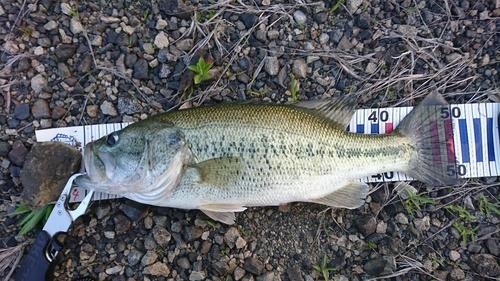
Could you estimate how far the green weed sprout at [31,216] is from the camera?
3092mm

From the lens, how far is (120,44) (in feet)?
11.2

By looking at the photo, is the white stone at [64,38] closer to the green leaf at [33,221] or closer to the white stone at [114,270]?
the green leaf at [33,221]

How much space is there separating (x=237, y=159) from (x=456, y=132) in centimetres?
230

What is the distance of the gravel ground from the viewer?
10.4 feet

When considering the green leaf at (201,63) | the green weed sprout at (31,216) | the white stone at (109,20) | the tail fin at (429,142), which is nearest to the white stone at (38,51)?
the white stone at (109,20)

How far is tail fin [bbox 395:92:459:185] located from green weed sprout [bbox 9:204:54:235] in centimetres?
342

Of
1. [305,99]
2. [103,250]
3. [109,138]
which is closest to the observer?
[109,138]

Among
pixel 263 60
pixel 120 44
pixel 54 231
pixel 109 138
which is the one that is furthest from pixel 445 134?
Answer: pixel 54 231

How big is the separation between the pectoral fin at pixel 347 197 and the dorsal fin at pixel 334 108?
58cm

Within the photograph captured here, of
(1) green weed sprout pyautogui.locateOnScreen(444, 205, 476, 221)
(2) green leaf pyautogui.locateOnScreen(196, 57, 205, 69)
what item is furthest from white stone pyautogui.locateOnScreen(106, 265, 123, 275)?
(1) green weed sprout pyautogui.locateOnScreen(444, 205, 476, 221)

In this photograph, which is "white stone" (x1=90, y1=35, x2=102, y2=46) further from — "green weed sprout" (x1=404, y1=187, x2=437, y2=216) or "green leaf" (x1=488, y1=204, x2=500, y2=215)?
"green leaf" (x1=488, y1=204, x2=500, y2=215)

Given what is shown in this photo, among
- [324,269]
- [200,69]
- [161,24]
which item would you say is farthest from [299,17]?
[324,269]

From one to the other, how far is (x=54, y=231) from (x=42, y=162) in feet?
2.09

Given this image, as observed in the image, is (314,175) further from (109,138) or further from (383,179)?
(109,138)
